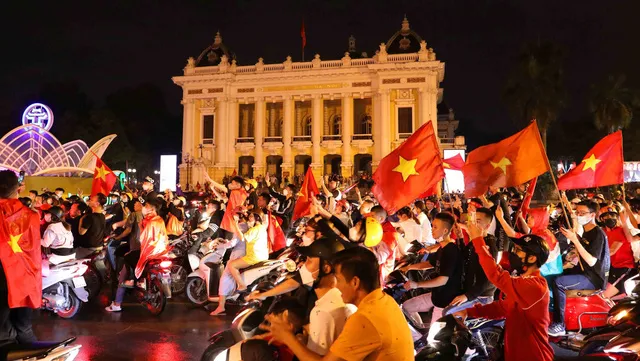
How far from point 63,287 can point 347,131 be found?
38.4 meters

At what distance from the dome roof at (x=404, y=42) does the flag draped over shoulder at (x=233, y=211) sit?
121ft

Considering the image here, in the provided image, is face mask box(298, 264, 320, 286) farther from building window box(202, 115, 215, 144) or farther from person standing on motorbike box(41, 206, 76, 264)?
building window box(202, 115, 215, 144)

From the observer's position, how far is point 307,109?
49.2 metres

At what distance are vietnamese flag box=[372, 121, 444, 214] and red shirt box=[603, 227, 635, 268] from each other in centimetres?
244

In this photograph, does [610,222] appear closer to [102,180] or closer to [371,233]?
[371,233]

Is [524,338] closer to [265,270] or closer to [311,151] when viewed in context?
[265,270]

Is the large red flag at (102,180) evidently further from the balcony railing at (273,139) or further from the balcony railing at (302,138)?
the balcony railing at (273,139)

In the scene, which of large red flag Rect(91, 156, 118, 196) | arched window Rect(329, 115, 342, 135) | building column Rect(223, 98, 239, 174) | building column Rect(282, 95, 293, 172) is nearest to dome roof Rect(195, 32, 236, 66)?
building column Rect(223, 98, 239, 174)

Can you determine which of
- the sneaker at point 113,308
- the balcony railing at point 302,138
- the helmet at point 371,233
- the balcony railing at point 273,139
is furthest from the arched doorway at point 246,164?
the helmet at point 371,233

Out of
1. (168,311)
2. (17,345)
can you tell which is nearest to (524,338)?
(17,345)

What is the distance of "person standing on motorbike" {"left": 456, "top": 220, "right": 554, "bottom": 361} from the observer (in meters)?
3.41

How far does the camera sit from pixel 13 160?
26.5 m

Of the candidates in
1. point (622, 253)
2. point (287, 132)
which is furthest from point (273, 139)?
point (622, 253)

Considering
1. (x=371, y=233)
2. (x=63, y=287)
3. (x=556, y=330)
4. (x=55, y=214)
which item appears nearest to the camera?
(x=371, y=233)
